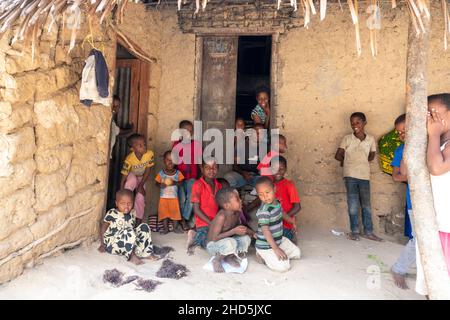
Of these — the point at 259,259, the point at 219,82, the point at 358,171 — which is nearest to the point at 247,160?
the point at 219,82

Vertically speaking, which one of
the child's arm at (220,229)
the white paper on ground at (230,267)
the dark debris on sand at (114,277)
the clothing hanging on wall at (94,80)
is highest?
the clothing hanging on wall at (94,80)

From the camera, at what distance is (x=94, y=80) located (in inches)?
127

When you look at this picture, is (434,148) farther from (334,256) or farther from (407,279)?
(334,256)

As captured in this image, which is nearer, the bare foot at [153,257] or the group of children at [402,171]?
the group of children at [402,171]

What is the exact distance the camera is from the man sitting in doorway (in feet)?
15.4

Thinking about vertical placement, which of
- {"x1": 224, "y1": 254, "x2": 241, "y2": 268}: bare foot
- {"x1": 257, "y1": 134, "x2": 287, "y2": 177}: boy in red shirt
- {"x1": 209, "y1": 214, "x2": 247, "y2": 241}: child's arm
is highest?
{"x1": 257, "y1": 134, "x2": 287, "y2": 177}: boy in red shirt

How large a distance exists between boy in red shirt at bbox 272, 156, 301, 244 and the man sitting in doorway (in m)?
0.67

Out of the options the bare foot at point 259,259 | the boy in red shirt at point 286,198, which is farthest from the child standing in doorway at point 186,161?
the bare foot at point 259,259

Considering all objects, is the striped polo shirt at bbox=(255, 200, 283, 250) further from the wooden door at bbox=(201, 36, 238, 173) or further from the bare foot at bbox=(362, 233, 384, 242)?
the wooden door at bbox=(201, 36, 238, 173)

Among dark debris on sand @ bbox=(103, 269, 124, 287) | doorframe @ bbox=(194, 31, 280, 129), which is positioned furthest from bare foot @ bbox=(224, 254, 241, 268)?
doorframe @ bbox=(194, 31, 280, 129)

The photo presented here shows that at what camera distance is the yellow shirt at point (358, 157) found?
14.1ft

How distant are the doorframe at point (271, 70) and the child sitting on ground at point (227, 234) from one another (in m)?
1.56

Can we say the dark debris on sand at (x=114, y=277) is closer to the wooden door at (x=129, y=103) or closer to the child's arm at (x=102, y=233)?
the child's arm at (x=102, y=233)
